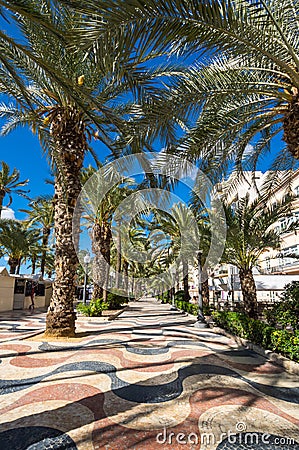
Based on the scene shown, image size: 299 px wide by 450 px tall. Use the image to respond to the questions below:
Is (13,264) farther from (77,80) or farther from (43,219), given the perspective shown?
(77,80)

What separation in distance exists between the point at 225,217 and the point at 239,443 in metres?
8.42

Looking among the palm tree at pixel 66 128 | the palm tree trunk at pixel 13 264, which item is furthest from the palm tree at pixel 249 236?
the palm tree trunk at pixel 13 264

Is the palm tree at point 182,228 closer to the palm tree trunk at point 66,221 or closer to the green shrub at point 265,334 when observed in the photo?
the green shrub at point 265,334

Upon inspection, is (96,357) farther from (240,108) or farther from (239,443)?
(240,108)

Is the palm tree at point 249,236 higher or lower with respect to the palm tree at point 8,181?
lower

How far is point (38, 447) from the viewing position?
102 inches

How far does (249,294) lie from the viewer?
10031mm

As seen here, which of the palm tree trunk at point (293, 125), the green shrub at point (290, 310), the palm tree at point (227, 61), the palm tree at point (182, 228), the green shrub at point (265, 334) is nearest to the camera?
the palm tree at point (227, 61)

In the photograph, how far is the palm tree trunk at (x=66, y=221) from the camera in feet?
25.5

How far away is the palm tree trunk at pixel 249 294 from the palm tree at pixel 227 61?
431 cm

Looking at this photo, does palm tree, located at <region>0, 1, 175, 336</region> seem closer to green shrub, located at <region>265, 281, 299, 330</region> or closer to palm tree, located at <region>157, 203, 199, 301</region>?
green shrub, located at <region>265, 281, 299, 330</region>

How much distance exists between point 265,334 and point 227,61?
623 centimetres

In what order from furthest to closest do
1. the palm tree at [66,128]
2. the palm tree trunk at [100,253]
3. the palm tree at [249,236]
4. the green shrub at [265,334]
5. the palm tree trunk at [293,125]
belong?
the palm tree trunk at [100,253] < the palm tree at [249,236] < the palm tree at [66,128] < the green shrub at [265,334] < the palm tree trunk at [293,125]

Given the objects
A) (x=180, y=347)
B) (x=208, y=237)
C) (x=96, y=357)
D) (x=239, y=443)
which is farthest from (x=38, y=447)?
(x=208, y=237)
